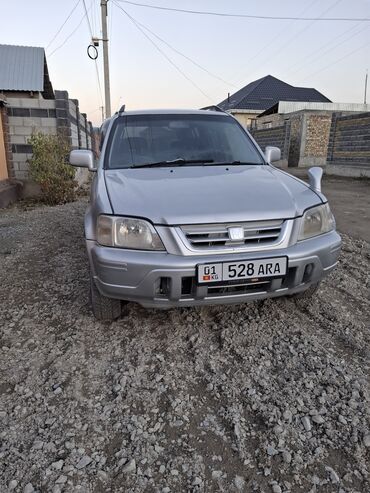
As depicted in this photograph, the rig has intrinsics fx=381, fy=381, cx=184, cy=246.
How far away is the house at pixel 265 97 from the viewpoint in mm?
34375

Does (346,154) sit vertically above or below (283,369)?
above

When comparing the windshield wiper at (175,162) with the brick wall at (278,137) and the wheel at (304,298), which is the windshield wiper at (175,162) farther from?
the brick wall at (278,137)

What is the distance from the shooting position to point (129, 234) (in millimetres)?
2371

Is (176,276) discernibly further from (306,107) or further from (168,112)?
(306,107)

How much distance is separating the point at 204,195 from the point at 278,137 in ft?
66.7

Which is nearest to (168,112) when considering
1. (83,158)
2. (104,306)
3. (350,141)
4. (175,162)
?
(175,162)

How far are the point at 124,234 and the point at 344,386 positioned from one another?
5.16 feet

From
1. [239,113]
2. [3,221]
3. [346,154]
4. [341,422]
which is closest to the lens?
[341,422]

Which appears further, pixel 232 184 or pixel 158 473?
pixel 232 184

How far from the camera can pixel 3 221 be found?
6785 mm

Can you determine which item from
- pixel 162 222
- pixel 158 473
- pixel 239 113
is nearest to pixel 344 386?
pixel 158 473

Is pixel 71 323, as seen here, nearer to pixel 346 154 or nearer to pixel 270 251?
pixel 270 251

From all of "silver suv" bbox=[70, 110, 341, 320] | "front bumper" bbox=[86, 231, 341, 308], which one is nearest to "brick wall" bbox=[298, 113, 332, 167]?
"silver suv" bbox=[70, 110, 341, 320]

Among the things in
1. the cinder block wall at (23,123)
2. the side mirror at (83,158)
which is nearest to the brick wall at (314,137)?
the cinder block wall at (23,123)
